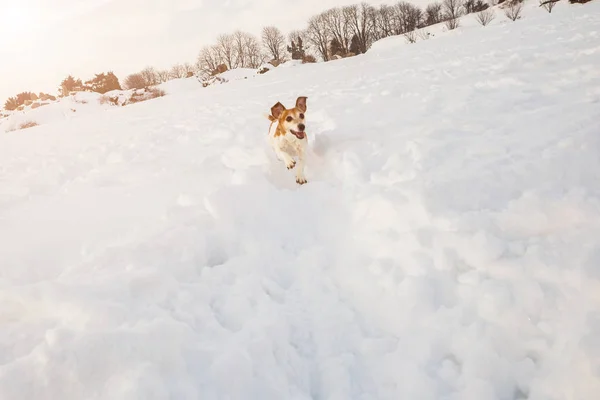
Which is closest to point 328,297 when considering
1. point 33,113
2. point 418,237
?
point 418,237

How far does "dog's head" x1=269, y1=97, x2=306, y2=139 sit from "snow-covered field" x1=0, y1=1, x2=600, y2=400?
512 millimetres

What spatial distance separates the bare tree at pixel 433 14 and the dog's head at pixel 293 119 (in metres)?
65.6

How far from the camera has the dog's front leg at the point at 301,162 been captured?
4.27 meters

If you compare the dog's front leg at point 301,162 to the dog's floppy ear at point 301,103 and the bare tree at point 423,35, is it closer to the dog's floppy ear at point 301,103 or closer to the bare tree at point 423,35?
the dog's floppy ear at point 301,103

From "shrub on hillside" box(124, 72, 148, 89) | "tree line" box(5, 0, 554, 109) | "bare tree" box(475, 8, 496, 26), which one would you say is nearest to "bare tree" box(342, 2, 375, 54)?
"tree line" box(5, 0, 554, 109)

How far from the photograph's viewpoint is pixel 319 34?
5522 cm

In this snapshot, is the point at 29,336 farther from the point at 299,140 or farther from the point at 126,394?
the point at 299,140

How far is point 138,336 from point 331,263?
1508 millimetres

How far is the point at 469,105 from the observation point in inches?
215

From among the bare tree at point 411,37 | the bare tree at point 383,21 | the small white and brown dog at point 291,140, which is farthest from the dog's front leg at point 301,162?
the bare tree at point 383,21

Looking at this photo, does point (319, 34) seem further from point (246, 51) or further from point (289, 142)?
point (289, 142)

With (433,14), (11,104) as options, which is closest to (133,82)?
(11,104)

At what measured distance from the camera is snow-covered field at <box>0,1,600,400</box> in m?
1.76

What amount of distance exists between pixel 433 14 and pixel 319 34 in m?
21.7
